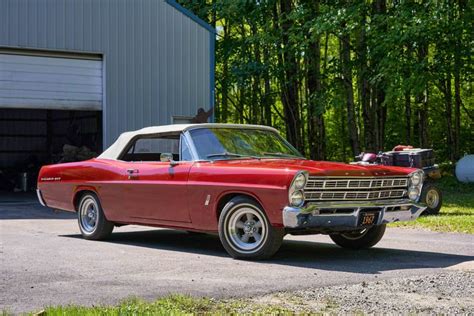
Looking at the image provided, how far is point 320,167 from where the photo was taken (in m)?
7.89

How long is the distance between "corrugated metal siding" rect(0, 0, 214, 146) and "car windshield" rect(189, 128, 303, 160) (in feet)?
35.5

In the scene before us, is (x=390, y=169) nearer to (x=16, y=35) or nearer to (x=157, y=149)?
(x=157, y=149)

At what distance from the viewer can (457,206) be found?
15594 mm

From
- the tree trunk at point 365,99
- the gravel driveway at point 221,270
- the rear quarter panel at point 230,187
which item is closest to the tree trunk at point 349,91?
the tree trunk at point 365,99

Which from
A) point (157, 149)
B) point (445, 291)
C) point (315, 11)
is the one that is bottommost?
point (445, 291)

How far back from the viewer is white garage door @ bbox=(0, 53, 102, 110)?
60.3 ft

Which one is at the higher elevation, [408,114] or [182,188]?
[408,114]

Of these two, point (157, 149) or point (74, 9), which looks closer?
point (157, 149)

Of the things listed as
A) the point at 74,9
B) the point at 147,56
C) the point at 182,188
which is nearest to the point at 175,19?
the point at 147,56

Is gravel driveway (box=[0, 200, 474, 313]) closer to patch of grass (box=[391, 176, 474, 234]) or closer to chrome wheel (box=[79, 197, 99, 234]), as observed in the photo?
chrome wheel (box=[79, 197, 99, 234])

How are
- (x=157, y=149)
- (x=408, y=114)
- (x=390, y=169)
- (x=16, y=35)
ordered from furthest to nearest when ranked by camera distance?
(x=408, y=114) → (x=16, y=35) → (x=157, y=149) → (x=390, y=169)

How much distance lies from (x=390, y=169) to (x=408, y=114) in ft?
96.1

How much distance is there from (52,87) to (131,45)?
8.30 ft

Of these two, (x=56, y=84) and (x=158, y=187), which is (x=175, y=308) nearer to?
(x=158, y=187)
